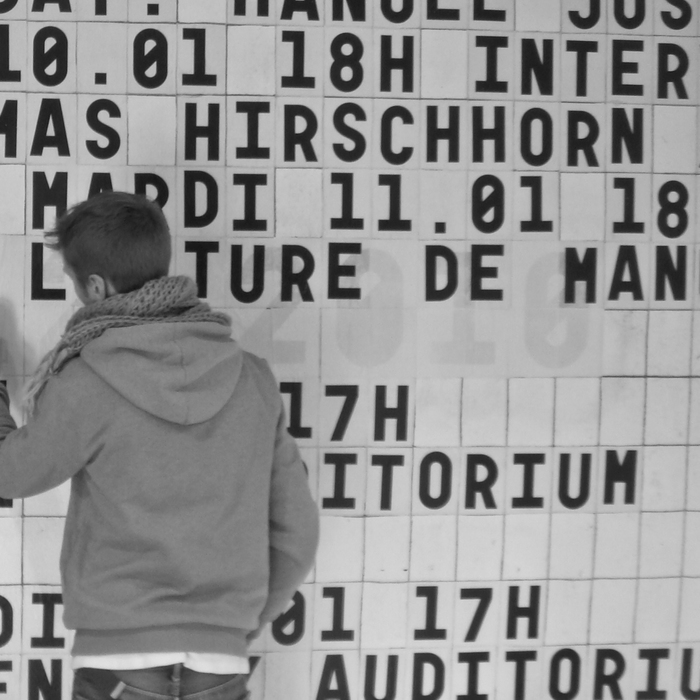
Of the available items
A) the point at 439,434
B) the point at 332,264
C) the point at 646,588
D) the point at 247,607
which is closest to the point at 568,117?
the point at 332,264

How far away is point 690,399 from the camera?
6.36 ft

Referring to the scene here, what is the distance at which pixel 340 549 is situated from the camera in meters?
1.89

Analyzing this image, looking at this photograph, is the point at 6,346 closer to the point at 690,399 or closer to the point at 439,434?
the point at 439,434

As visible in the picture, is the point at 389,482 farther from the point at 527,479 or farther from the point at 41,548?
the point at 41,548

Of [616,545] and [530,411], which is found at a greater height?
[530,411]

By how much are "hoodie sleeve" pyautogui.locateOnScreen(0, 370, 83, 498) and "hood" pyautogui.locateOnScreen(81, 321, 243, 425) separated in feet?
0.24

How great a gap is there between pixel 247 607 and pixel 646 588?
110 cm

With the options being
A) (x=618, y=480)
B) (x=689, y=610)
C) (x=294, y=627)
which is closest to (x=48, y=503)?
(x=294, y=627)

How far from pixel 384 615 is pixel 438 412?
49cm

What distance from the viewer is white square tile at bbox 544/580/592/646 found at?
1.94 meters

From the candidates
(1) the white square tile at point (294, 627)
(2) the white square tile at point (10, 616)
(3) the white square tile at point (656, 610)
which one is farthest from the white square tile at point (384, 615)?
(2) the white square tile at point (10, 616)

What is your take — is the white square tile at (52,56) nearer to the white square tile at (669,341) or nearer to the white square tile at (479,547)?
the white square tile at (479,547)

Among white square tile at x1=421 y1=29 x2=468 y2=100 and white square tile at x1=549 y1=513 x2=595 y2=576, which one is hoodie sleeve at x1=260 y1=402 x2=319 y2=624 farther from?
white square tile at x1=421 y1=29 x2=468 y2=100

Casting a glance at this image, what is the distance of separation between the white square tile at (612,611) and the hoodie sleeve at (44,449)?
4.24 feet
